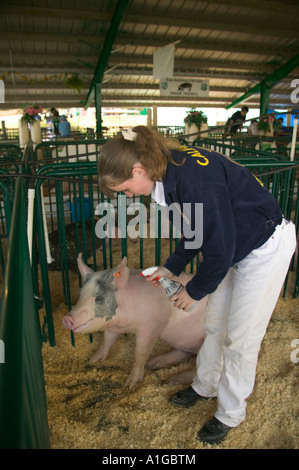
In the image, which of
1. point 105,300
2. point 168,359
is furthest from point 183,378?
point 105,300

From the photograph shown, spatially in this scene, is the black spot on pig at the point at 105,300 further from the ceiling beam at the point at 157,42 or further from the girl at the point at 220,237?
the ceiling beam at the point at 157,42

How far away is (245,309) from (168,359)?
3.58 feet

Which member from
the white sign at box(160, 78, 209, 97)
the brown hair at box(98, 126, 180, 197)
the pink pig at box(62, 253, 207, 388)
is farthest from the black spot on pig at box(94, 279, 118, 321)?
the white sign at box(160, 78, 209, 97)

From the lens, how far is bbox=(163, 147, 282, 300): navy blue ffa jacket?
4.78 feet

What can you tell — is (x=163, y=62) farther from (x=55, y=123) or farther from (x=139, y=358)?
(x=139, y=358)

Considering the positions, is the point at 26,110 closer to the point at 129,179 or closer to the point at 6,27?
the point at 6,27

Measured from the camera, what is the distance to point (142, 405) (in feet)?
7.08

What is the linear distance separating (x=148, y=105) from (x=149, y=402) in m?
18.8

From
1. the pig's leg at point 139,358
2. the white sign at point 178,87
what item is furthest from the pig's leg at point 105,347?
the white sign at point 178,87

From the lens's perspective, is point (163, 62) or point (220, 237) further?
point (163, 62)

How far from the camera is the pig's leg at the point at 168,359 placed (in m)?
2.61

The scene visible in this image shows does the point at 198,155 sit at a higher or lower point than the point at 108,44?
lower

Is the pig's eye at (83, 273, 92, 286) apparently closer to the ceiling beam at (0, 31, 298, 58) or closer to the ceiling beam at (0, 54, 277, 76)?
the ceiling beam at (0, 31, 298, 58)
